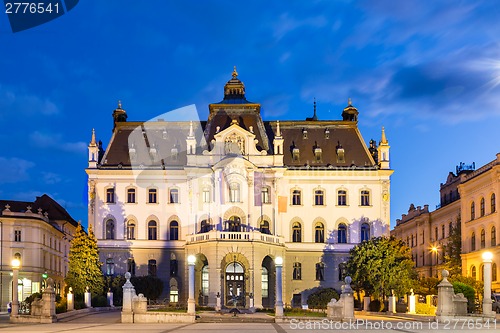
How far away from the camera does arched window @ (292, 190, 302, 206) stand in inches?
3223

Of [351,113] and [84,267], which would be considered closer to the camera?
[84,267]

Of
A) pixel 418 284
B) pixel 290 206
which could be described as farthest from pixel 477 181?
pixel 290 206

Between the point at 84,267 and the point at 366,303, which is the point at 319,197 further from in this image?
the point at 84,267

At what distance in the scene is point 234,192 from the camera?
79.2 meters

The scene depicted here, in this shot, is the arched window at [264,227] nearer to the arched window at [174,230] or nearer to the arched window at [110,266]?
the arched window at [174,230]

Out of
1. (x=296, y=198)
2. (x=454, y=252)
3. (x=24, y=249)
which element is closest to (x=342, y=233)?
(x=296, y=198)

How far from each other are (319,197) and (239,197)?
8.88 metres

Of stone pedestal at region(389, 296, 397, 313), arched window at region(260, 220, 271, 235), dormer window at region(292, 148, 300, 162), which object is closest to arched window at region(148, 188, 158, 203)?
arched window at region(260, 220, 271, 235)

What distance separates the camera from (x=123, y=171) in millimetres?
81688

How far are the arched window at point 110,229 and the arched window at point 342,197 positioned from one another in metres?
23.7

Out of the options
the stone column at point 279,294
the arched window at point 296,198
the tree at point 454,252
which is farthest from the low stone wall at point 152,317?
the tree at point 454,252

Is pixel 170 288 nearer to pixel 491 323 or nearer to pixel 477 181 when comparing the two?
pixel 477 181

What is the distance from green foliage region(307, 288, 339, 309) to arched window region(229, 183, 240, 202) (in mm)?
12289

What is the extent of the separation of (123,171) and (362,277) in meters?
27.6
